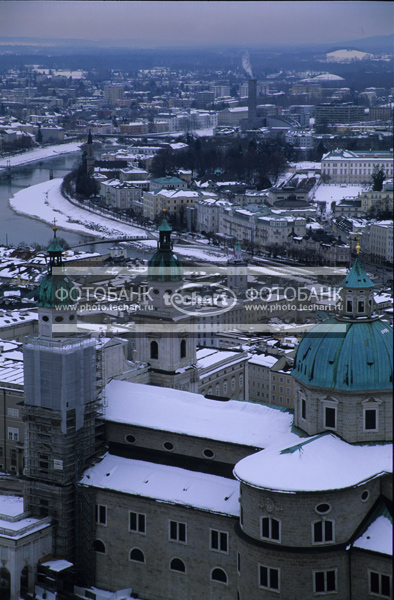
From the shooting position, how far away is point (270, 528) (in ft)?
58.0

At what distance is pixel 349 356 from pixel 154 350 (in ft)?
22.0

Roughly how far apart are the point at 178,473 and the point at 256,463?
2.43 m

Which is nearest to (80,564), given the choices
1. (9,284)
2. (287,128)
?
(9,284)

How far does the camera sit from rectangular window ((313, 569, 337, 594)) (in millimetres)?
17609

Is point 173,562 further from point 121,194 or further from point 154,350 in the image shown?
point 121,194

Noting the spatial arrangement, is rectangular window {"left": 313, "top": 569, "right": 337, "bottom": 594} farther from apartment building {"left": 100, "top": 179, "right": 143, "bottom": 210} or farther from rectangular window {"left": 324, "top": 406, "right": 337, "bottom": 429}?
apartment building {"left": 100, "top": 179, "right": 143, "bottom": 210}

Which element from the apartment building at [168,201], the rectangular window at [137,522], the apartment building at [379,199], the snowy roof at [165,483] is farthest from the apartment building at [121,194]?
the rectangular window at [137,522]

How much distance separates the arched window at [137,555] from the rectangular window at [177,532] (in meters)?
0.80

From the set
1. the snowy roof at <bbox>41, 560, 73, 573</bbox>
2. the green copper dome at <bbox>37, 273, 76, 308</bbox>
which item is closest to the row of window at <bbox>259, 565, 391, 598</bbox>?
the snowy roof at <bbox>41, 560, 73, 573</bbox>

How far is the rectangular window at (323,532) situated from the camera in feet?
57.7

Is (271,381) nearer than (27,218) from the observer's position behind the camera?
Yes

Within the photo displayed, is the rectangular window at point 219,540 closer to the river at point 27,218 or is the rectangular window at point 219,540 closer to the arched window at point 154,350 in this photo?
the arched window at point 154,350

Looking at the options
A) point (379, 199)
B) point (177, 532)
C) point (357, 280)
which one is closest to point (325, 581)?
point (177, 532)

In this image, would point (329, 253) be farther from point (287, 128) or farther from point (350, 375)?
point (287, 128)
